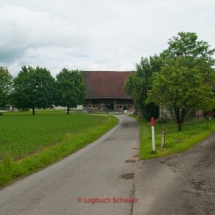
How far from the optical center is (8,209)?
16.3ft

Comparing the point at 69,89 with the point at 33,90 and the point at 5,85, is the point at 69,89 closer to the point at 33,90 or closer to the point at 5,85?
the point at 33,90

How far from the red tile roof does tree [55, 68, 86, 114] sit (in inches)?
244

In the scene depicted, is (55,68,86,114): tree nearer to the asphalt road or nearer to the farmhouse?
the farmhouse

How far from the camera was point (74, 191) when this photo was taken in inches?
234

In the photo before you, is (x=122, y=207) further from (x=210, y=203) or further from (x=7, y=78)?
(x=7, y=78)

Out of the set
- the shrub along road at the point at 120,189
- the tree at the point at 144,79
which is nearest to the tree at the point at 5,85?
the tree at the point at 144,79

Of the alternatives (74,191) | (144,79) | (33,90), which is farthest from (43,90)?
(74,191)

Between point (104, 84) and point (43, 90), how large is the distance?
18070 millimetres

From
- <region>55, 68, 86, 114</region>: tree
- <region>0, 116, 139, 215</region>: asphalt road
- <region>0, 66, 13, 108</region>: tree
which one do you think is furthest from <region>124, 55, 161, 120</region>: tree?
<region>0, 66, 13, 108</region>: tree

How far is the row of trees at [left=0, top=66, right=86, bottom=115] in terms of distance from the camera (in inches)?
2341

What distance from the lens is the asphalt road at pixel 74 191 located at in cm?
485

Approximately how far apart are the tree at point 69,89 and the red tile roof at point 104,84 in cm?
620

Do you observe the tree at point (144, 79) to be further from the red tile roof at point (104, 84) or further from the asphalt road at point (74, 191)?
the red tile roof at point (104, 84)

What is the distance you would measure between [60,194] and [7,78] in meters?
66.4
